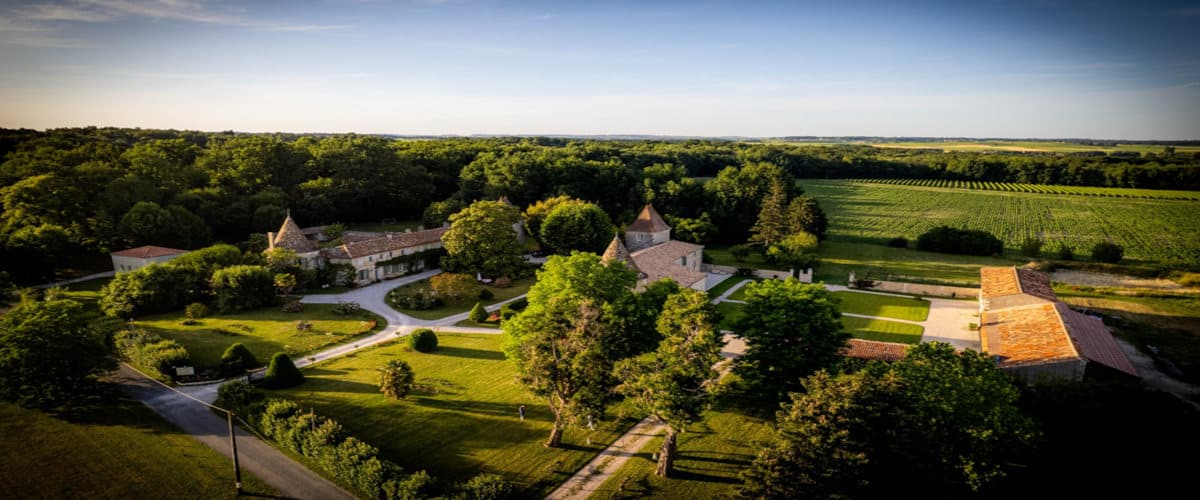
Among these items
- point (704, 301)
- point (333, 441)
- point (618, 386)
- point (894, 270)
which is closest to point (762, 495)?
point (618, 386)

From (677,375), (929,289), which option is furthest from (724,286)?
(677,375)

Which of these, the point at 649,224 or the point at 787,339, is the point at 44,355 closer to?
the point at 787,339

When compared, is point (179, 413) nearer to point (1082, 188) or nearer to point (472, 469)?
point (472, 469)

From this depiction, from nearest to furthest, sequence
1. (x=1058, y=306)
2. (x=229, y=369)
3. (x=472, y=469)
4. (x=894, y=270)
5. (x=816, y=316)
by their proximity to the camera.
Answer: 1. (x=472, y=469)
2. (x=816, y=316)
3. (x=229, y=369)
4. (x=1058, y=306)
5. (x=894, y=270)

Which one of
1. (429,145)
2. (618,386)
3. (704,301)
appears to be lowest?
(618,386)

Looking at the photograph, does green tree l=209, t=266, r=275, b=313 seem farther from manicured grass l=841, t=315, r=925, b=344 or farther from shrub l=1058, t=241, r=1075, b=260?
shrub l=1058, t=241, r=1075, b=260

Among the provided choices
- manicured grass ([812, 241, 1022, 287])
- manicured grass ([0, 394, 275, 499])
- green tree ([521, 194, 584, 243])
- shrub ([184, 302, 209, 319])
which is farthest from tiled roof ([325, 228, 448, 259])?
manicured grass ([812, 241, 1022, 287])

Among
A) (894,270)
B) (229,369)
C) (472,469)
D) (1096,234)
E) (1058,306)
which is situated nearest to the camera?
(472,469)
